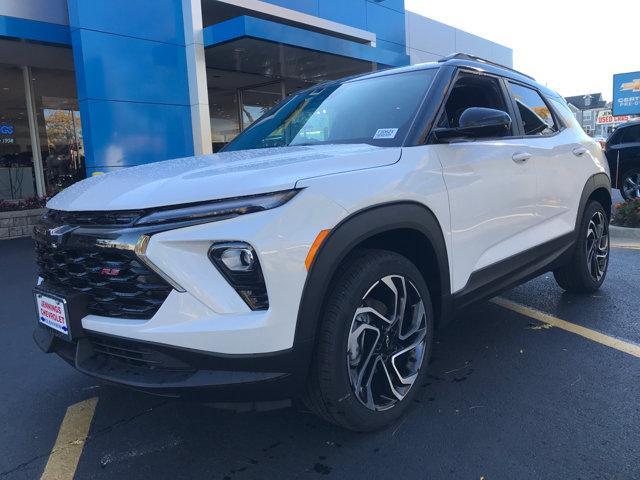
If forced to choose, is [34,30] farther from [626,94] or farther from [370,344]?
[626,94]

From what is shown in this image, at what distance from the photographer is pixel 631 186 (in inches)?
451

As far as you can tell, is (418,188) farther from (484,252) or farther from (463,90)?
(463,90)

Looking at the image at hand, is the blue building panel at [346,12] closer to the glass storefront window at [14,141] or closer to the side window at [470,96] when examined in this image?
the glass storefront window at [14,141]

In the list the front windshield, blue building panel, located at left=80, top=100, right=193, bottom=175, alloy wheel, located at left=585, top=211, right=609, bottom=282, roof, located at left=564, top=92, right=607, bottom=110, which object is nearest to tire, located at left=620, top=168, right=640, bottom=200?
alloy wheel, located at left=585, top=211, right=609, bottom=282

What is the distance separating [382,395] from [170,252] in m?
1.27

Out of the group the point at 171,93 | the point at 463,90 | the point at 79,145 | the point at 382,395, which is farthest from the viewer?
the point at 79,145

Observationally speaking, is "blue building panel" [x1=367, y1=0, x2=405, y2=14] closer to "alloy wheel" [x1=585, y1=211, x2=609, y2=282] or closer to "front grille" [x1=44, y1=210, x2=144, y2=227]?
"alloy wheel" [x1=585, y1=211, x2=609, y2=282]

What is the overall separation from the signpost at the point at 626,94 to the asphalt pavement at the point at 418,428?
32.1m

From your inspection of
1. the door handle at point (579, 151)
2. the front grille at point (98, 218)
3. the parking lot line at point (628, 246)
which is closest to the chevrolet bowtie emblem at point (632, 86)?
the parking lot line at point (628, 246)

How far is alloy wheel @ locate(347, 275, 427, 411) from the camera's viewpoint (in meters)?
2.43

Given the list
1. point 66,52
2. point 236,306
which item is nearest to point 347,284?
point 236,306

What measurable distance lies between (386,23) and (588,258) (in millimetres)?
13435

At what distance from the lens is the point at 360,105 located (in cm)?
326

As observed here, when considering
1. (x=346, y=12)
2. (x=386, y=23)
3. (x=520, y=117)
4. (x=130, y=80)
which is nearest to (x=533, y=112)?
(x=520, y=117)
